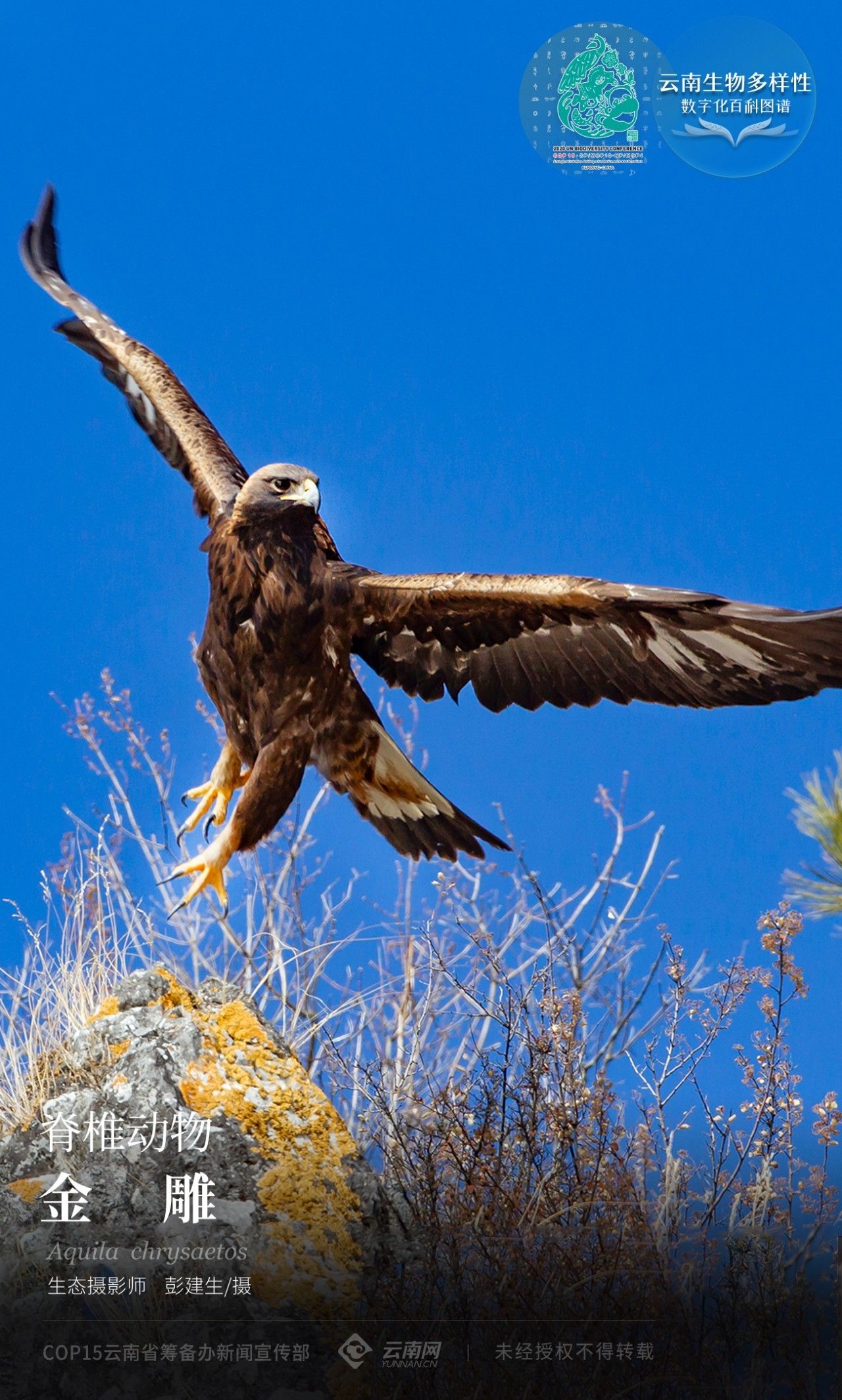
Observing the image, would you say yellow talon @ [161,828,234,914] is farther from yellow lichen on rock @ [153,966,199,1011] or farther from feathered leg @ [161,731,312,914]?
yellow lichen on rock @ [153,966,199,1011]

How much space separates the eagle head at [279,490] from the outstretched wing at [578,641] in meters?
0.34

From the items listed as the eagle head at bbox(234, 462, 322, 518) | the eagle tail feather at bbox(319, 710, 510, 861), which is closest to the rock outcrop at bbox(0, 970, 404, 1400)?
the eagle tail feather at bbox(319, 710, 510, 861)

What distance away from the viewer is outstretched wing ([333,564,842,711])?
14.6 ft

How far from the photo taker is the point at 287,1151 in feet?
15.1

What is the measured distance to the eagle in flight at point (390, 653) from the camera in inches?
181

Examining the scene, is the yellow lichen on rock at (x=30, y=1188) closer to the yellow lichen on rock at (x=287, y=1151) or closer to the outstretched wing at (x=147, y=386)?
the yellow lichen on rock at (x=287, y=1151)

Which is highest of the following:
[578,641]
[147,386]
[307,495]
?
[147,386]

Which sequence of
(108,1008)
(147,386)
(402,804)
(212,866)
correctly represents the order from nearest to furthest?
(212,866)
(108,1008)
(402,804)
(147,386)

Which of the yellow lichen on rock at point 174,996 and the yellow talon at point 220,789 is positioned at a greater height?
the yellow talon at point 220,789

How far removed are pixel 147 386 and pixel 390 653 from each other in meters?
1.52

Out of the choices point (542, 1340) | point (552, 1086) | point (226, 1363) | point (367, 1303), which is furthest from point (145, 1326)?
point (552, 1086)

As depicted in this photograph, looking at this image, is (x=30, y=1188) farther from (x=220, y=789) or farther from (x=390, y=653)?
(x=390, y=653)

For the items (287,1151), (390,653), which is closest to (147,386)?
(390,653)

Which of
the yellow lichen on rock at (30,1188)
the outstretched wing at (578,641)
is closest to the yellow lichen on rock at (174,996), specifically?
the yellow lichen on rock at (30,1188)
